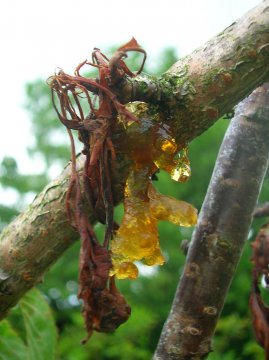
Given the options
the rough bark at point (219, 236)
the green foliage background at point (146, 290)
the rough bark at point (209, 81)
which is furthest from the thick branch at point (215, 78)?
the green foliage background at point (146, 290)

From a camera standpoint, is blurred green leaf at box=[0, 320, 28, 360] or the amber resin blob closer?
the amber resin blob

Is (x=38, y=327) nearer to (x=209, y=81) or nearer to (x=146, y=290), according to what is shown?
(x=209, y=81)

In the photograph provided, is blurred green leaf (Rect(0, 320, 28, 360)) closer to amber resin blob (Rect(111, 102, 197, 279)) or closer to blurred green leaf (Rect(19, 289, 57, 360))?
blurred green leaf (Rect(19, 289, 57, 360))

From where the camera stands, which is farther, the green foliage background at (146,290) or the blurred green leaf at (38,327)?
the green foliage background at (146,290)

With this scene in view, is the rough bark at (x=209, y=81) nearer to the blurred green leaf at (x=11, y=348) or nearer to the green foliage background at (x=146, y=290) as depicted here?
the blurred green leaf at (x=11, y=348)

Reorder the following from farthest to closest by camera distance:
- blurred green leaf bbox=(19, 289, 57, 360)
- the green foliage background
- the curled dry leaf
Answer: the green foliage background
blurred green leaf bbox=(19, 289, 57, 360)
the curled dry leaf

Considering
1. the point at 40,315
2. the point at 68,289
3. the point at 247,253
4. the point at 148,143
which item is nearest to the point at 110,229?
the point at 148,143

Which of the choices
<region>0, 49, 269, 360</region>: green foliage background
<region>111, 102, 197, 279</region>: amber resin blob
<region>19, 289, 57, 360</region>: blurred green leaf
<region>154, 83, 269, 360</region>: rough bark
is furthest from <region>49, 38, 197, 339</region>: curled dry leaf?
<region>0, 49, 269, 360</region>: green foliage background

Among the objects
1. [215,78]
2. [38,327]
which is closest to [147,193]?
[215,78]
